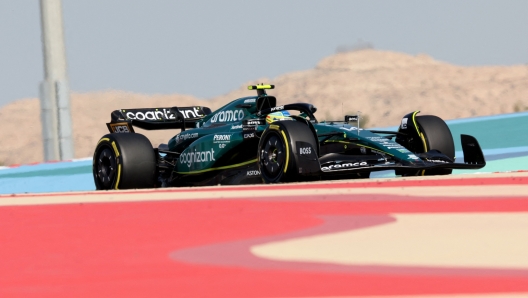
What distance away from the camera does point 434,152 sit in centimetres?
1182

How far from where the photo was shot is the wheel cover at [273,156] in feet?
36.6

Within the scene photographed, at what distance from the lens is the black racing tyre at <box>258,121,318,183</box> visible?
10.9 meters

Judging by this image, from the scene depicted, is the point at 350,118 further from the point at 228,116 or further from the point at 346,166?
the point at 228,116

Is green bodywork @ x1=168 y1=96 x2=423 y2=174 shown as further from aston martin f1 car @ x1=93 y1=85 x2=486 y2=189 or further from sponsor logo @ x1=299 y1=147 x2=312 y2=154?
sponsor logo @ x1=299 y1=147 x2=312 y2=154

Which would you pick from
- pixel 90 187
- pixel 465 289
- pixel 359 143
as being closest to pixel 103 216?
pixel 465 289

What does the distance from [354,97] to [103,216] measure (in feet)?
208

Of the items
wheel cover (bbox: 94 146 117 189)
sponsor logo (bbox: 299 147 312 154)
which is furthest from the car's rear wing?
sponsor logo (bbox: 299 147 312 154)

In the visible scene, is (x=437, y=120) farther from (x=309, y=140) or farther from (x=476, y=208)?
(x=476, y=208)

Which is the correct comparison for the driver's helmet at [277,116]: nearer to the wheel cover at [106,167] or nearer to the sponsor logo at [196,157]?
the sponsor logo at [196,157]

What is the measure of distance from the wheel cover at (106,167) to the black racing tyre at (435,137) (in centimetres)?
363

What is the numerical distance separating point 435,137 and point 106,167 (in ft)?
13.1

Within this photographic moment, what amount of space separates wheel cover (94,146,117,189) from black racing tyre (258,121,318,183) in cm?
208

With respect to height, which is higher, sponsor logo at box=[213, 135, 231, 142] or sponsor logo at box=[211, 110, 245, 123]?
sponsor logo at box=[211, 110, 245, 123]

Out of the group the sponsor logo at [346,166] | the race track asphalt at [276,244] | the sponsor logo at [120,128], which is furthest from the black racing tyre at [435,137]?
the sponsor logo at [120,128]
